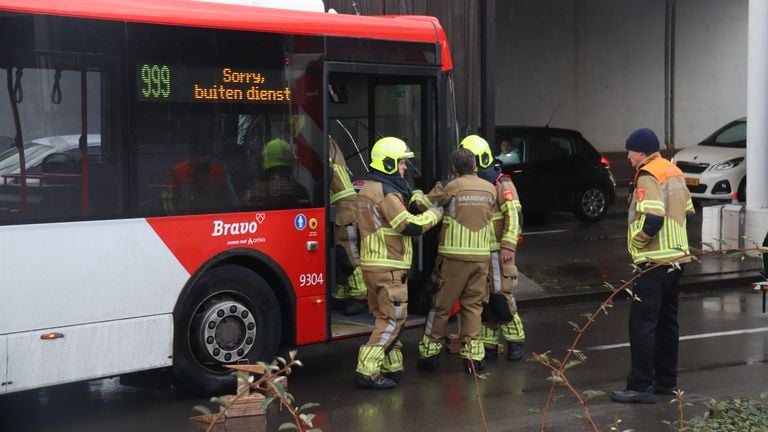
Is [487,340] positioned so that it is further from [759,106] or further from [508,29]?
[508,29]

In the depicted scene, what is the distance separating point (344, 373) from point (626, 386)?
2211 mm

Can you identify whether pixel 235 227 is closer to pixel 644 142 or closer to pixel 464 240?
pixel 464 240

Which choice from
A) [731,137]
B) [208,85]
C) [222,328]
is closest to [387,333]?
[222,328]

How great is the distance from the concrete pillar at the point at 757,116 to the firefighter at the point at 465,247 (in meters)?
7.23

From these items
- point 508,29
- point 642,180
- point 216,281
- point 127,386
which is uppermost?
point 508,29

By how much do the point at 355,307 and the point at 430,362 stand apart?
38.8 inches

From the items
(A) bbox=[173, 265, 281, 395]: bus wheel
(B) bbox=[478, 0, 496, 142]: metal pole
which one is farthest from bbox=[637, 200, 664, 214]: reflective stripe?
(B) bbox=[478, 0, 496, 142]: metal pole

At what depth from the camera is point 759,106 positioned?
15281 millimetres

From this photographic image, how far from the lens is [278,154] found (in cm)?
873

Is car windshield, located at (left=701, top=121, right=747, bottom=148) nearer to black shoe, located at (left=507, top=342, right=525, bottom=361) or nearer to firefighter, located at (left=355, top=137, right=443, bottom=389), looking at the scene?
black shoe, located at (left=507, top=342, right=525, bottom=361)

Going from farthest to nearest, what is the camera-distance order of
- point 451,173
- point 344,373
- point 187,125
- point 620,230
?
1. point 620,230
2. point 451,173
3. point 344,373
4. point 187,125

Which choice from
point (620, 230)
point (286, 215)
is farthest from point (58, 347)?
point (620, 230)

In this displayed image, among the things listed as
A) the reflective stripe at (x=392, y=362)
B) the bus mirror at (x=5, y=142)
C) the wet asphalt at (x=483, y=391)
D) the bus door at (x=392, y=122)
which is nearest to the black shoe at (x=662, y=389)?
the wet asphalt at (x=483, y=391)

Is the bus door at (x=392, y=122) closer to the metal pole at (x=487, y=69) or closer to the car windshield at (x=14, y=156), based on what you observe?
the metal pole at (x=487, y=69)
